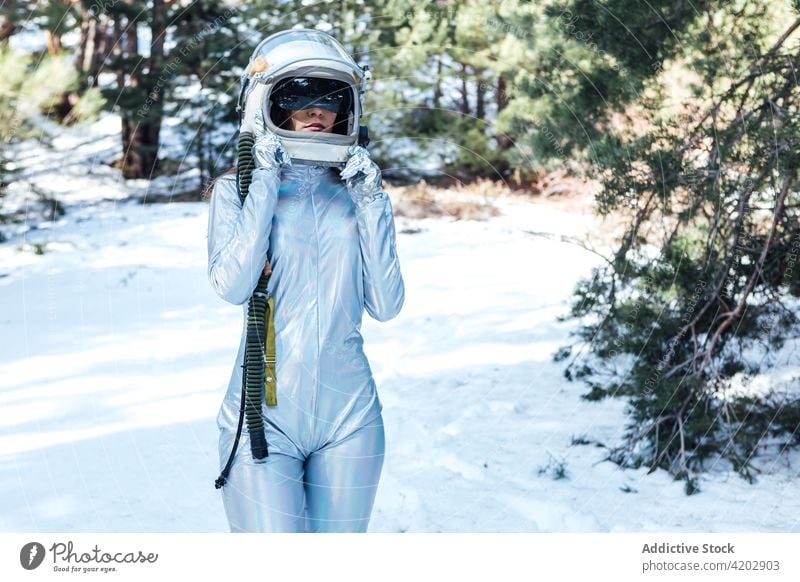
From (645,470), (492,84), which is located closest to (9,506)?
(645,470)

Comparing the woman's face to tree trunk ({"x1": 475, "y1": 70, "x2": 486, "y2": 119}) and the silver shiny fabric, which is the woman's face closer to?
the silver shiny fabric

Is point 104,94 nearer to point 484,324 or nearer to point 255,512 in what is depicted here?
point 484,324

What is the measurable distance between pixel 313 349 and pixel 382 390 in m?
3.57

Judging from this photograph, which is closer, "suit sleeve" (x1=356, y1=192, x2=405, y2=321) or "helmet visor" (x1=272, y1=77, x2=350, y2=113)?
"suit sleeve" (x1=356, y1=192, x2=405, y2=321)

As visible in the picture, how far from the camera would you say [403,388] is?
5.95m

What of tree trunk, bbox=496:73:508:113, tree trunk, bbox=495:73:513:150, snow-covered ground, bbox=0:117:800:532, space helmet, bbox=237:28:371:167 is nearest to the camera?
space helmet, bbox=237:28:371:167

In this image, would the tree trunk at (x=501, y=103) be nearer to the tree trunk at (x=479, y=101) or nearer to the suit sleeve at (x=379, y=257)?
the tree trunk at (x=479, y=101)

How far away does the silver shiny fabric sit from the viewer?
2.34 metres

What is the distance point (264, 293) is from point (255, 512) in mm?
548

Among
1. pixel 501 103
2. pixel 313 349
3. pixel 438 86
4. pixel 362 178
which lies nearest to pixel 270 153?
pixel 362 178

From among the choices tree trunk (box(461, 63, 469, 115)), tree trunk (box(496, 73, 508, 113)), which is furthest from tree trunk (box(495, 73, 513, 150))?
tree trunk (box(461, 63, 469, 115))

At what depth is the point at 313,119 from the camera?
8.52 feet
